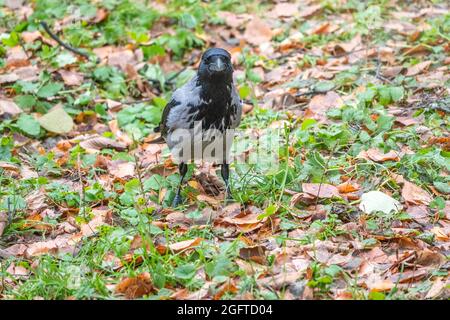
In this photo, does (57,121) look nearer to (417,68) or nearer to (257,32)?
(257,32)

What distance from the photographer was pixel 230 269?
3703mm

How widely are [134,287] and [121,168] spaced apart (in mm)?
1946

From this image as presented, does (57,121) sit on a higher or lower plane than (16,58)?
lower

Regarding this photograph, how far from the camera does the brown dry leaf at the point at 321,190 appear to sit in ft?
14.7

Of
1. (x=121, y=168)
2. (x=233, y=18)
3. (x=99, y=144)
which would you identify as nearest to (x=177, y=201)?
(x=121, y=168)

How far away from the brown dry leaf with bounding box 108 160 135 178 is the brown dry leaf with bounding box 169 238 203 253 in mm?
1442

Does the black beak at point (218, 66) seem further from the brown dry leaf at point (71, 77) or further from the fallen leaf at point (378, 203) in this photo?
A: the brown dry leaf at point (71, 77)

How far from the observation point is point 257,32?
7695mm

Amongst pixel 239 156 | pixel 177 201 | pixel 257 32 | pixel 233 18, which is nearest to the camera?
pixel 177 201

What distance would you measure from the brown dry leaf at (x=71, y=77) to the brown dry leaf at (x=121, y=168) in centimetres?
153

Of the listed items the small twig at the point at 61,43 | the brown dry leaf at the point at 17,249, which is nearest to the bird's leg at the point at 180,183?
the brown dry leaf at the point at 17,249

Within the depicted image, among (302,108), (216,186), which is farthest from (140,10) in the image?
(216,186)

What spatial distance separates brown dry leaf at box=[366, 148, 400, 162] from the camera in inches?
192

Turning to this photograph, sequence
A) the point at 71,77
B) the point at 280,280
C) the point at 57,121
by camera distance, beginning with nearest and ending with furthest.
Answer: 1. the point at 280,280
2. the point at 57,121
3. the point at 71,77
